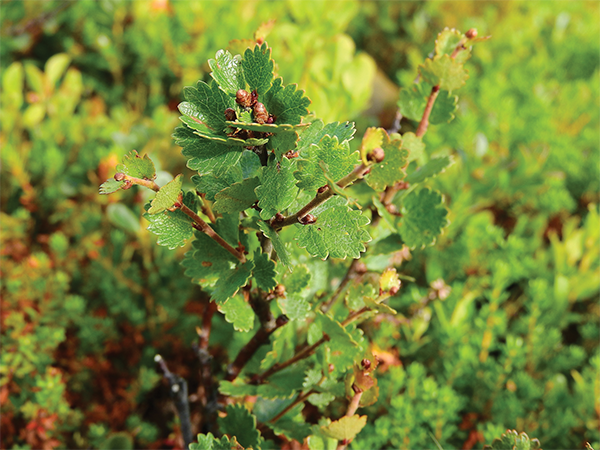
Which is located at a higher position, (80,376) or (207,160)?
(207,160)

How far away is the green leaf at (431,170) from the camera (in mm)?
921

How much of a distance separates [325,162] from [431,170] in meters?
0.38

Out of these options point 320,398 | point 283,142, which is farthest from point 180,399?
point 283,142

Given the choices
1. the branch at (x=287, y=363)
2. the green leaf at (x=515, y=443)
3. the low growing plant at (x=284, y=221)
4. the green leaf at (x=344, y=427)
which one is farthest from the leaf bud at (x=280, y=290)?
the green leaf at (x=515, y=443)

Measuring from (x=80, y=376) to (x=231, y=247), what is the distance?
2.82ft

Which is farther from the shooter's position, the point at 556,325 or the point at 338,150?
the point at 556,325

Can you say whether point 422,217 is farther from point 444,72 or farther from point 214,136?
point 214,136

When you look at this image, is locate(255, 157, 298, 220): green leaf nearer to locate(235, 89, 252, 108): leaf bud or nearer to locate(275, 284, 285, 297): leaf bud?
locate(235, 89, 252, 108): leaf bud

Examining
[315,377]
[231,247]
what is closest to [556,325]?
[315,377]

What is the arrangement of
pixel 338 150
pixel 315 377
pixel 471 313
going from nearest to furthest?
1. pixel 338 150
2. pixel 315 377
3. pixel 471 313

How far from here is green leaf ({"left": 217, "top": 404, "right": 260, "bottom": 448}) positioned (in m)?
0.85

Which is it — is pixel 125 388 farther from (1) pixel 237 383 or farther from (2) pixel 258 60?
(2) pixel 258 60

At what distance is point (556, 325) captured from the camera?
155cm

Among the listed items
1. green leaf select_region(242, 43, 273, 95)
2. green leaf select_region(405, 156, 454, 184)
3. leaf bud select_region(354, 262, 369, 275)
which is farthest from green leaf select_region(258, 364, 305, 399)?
green leaf select_region(242, 43, 273, 95)
